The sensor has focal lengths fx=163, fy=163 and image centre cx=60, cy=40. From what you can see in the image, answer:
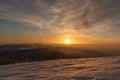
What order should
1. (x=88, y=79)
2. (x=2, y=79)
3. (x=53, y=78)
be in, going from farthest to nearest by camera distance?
1. (x=2, y=79)
2. (x=53, y=78)
3. (x=88, y=79)

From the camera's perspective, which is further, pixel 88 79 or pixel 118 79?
pixel 88 79

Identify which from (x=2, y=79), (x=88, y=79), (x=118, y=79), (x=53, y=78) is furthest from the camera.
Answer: (x=2, y=79)

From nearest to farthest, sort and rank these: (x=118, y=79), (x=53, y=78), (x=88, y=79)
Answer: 1. (x=118, y=79)
2. (x=88, y=79)
3. (x=53, y=78)

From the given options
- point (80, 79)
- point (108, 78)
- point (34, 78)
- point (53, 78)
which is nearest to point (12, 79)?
point (34, 78)

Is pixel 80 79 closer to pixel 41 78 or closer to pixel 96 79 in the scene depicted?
pixel 96 79

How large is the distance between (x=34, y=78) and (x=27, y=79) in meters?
0.20

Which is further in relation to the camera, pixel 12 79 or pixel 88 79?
pixel 12 79

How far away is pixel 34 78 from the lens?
15.0 ft

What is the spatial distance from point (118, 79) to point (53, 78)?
5.44 feet

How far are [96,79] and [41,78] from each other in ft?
4.94

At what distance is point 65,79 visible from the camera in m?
4.18

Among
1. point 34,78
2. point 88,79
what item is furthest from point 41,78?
point 88,79

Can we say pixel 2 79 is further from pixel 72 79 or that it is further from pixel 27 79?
pixel 72 79

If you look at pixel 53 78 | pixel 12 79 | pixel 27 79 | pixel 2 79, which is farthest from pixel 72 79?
pixel 2 79
